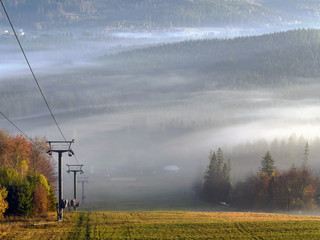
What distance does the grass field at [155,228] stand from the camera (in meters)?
59.3

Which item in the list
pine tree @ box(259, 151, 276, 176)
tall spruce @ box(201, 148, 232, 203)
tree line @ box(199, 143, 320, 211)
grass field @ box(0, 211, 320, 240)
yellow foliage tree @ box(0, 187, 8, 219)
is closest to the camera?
grass field @ box(0, 211, 320, 240)

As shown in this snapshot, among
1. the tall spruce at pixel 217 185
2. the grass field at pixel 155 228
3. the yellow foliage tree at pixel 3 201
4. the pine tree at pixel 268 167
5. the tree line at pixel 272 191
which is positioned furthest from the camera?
the tall spruce at pixel 217 185

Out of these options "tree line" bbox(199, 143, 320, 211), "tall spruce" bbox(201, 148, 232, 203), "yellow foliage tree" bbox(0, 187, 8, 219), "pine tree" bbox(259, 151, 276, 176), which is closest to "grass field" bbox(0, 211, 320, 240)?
"yellow foliage tree" bbox(0, 187, 8, 219)

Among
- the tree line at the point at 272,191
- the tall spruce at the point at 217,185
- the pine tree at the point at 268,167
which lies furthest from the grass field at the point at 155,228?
the tall spruce at the point at 217,185

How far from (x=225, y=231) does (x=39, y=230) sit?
69.7ft

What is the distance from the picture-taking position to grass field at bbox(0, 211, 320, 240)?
59.3 m

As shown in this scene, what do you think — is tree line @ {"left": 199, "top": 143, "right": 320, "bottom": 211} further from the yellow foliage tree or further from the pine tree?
the yellow foliage tree

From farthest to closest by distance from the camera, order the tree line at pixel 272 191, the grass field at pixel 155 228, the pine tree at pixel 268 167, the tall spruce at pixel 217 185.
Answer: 1. the tall spruce at pixel 217 185
2. the pine tree at pixel 268 167
3. the tree line at pixel 272 191
4. the grass field at pixel 155 228

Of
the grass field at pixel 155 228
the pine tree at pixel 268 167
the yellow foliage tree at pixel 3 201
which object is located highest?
the pine tree at pixel 268 167

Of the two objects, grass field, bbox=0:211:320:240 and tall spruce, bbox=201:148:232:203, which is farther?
tall spruce, bbox=201:148:232:203

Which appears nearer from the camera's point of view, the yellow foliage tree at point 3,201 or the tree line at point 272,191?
the yellow foliage tree at point 3,201

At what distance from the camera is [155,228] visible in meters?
64.9

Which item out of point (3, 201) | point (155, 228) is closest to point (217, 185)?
point (3, 201)

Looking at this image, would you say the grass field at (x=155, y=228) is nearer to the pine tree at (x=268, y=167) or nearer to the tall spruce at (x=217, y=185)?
the pine tree at (x=268, y=167)
